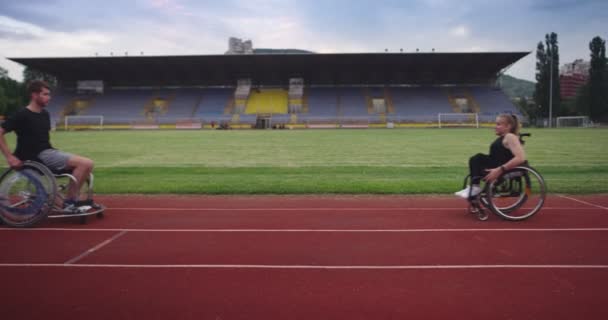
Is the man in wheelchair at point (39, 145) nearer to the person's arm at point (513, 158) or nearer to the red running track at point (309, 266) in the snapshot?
the red running track at point (309, 266)

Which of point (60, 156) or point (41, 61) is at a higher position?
point (41, 61)

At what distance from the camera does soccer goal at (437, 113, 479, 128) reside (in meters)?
48.4

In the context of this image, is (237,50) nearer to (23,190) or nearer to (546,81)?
(546,81)

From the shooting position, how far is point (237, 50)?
7719 centimetres

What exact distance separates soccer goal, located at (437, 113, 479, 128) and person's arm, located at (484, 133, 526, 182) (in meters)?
45.5

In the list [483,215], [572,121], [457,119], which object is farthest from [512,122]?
[572,121]

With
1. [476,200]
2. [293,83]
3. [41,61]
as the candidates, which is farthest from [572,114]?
[41,61]

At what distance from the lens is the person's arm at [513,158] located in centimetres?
505

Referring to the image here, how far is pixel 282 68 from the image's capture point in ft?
178

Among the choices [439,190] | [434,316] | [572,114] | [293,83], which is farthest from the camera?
[572,114]

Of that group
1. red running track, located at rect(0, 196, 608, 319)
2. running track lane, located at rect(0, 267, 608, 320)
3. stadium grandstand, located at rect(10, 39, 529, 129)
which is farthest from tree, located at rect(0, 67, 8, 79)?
running track lane, located at rect(0, 267, 608, 320)

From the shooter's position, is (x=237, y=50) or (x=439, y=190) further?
(x=237, y=50)

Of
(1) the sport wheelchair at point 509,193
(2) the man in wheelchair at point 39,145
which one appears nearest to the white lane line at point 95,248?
(2) the man in wheelchair at point 39,145

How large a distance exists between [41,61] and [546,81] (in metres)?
71.8
